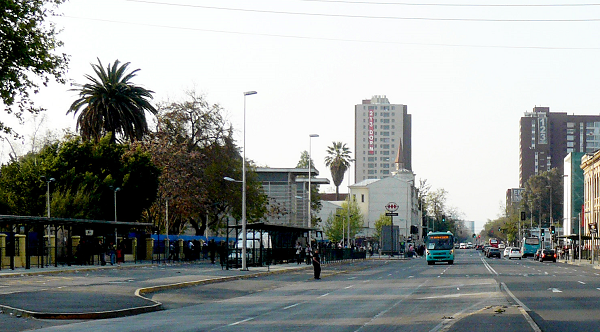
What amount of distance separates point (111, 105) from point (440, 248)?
98.7 ft

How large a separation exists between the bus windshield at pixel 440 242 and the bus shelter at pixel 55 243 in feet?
81.7

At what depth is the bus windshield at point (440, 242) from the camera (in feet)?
223

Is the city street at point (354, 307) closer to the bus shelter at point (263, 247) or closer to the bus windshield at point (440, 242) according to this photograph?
the bus shelter at point (263, 247)

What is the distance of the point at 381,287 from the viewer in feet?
108

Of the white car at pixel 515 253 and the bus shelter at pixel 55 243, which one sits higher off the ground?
the bus shelter at pixel 55 243

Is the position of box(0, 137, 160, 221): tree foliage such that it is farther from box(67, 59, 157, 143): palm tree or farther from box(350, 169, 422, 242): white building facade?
box(350, 169, 422, 242): white building facade

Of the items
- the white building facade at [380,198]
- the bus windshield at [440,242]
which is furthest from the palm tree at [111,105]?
the white building facade at [380,198]

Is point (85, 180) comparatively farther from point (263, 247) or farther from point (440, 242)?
point (440, 242)

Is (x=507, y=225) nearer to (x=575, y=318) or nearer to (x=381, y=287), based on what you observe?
(x=381, y=287)

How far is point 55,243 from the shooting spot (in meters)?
49.9

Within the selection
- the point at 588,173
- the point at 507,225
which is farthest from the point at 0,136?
the point at 507,225

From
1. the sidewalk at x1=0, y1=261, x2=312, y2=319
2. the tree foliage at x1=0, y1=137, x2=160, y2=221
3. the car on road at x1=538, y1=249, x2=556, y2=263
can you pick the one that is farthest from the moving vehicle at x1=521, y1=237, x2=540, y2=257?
the sidewalk at x1=0, y1=261, x2=312, y2=319

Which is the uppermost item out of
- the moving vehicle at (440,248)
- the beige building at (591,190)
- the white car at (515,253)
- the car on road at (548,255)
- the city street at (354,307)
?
the beige building at (591,190)

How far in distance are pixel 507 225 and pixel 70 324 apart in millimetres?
160127
